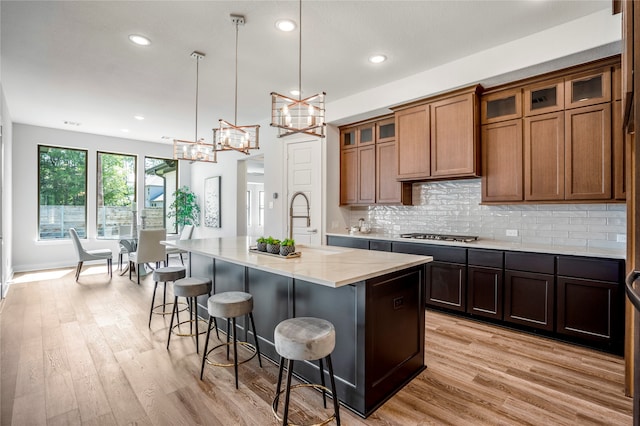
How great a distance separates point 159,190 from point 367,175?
595 cm

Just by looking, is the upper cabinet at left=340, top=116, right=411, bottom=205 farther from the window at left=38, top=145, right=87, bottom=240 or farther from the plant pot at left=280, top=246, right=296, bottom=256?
the window at left=38, top=145, right=87, bottom=240

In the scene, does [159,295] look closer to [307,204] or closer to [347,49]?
[307,204]

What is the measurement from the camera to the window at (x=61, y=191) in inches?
260

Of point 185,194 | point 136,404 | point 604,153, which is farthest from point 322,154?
point 185,194

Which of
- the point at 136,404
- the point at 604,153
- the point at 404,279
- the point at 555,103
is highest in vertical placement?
the point at 555,103

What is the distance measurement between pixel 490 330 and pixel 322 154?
Result: 11.1ft

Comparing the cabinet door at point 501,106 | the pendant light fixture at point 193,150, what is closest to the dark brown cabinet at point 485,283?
the cabinet door at point 501,106

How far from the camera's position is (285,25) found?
9.51 ft

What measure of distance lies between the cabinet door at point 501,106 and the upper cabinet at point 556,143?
11 millimetres

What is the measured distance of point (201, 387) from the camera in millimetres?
2289

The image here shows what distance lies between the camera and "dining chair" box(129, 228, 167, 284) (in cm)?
527

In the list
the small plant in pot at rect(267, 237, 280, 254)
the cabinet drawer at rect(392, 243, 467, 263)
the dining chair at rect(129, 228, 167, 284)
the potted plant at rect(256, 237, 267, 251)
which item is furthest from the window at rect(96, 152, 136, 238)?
the cabinet drawer at rect(392, 243, 467, 263)

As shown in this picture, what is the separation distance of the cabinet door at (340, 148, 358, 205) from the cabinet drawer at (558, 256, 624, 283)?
288cm

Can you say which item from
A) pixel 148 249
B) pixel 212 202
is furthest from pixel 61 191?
pixel 148 249
